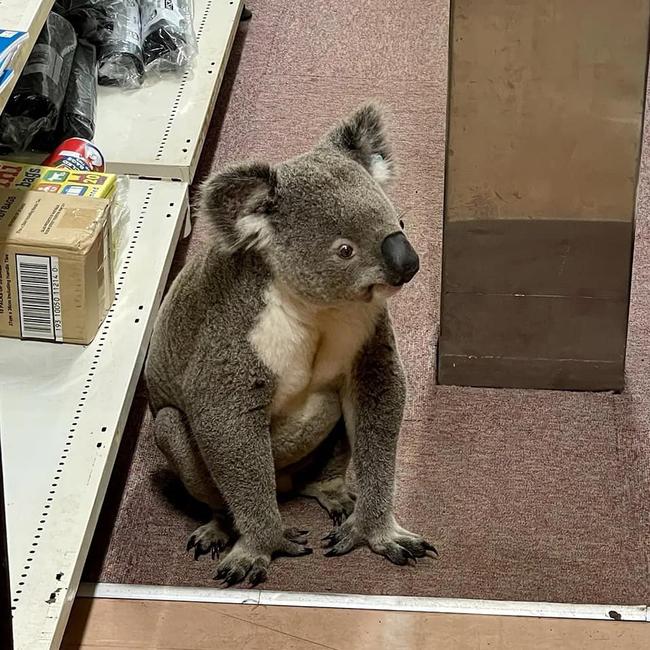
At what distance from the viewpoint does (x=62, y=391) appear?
88.3 inches

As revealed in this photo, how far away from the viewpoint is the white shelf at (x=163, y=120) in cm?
282

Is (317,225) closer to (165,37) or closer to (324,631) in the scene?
(324,631)

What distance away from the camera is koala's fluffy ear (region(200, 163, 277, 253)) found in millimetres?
1830

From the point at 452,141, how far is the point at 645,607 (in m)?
0.99

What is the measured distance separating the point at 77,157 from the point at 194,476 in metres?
0.81

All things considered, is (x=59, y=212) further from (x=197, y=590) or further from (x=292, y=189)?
(x=197, y=590)

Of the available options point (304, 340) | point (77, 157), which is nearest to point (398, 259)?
point (304, 340)

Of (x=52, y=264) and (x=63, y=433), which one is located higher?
(x=52, y=264)

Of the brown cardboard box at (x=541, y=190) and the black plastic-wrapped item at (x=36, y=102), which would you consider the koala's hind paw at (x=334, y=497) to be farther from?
the black plastic-wrapped item at (x=36, y=102)

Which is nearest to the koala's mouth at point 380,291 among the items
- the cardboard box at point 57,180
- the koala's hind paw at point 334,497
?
the koala's hind paw at point 334,497

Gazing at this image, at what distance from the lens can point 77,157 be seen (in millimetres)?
2537

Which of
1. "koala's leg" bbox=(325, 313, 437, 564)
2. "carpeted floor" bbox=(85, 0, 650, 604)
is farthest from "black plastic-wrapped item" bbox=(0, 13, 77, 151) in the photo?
"koala's leg" bbox=(325, 313, 437, 564)

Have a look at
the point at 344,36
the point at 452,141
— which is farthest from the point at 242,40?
the point at 452,141

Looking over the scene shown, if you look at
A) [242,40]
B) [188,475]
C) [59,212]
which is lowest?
[242,40]
